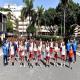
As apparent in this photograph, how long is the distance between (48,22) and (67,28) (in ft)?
22.4

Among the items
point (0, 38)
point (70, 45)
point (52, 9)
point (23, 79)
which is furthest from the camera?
point (52, 9)

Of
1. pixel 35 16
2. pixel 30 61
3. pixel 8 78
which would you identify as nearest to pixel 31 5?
pixel 35 16

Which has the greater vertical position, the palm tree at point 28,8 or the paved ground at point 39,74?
the palm tree at point 28,8

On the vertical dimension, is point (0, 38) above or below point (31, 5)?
below

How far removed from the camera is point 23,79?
52.3 feet

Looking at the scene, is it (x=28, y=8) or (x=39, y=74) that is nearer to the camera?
(x=39, y=74)

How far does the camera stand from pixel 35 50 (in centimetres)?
2473

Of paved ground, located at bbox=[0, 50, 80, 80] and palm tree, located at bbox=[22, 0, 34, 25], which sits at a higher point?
palm tree, located at bbox=[22, 0, 34, 25]

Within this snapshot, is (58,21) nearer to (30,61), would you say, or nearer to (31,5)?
(31,5)

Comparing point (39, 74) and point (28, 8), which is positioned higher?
point (28, 8)

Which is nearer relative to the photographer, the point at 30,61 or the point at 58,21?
the point at 30,61

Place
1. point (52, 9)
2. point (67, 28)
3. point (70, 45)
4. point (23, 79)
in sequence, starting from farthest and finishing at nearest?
point (52, 9) < point (67, 28) < point (70, 45) < point (23, 79)

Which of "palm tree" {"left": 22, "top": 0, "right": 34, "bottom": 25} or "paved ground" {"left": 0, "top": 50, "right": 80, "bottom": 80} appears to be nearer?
"paved ground" {"left": 0, "top": 50, "right": 80, "bottom": 80}

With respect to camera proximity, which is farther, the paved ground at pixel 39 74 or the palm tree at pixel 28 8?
the palm tree at pixel 28 8
